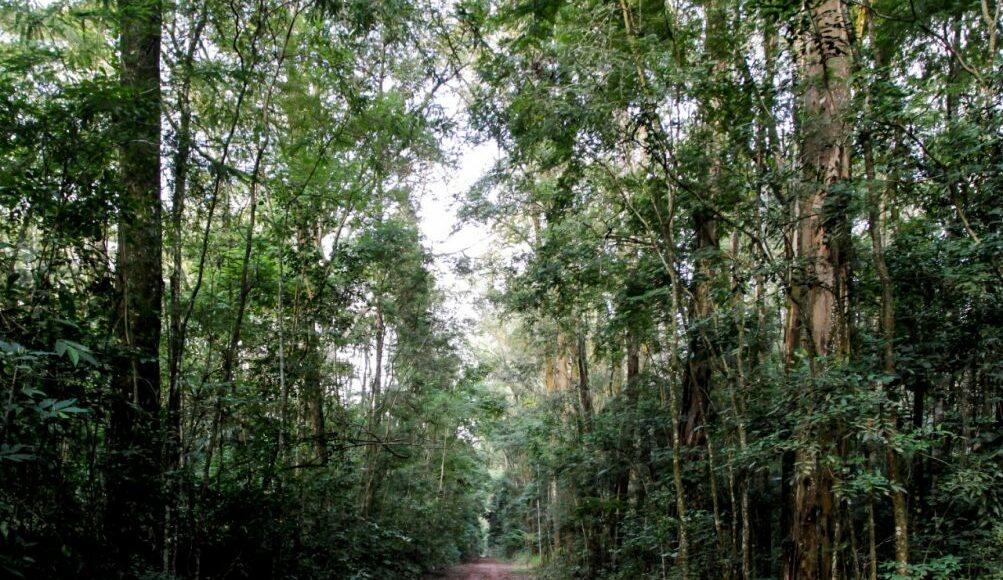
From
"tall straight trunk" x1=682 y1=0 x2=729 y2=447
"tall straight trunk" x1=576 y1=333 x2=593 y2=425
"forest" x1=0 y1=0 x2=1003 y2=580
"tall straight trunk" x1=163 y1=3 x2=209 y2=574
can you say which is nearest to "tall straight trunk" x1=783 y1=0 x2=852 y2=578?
"forest" x1=0 y1=0 x2=1003 y2=580

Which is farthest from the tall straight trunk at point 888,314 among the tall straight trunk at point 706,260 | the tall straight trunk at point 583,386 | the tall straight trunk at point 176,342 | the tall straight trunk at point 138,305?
the tall straight trunk at point 583,386

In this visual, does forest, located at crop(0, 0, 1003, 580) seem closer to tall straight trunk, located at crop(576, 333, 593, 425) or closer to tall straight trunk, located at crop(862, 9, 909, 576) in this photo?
tall straight trunk, located at crop(862, 9, 909, 576)

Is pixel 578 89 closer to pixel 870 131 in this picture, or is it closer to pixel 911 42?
pixel 870 131

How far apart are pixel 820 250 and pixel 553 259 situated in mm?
3973

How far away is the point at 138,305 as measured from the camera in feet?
17.0

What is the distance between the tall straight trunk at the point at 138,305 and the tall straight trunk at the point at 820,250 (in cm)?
553

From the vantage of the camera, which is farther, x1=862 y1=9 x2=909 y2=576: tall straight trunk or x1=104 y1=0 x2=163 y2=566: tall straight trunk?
x1=104 y1=0 x2=163 y2=566: tall straight trunk

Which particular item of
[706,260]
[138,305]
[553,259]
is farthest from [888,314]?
[138,305]

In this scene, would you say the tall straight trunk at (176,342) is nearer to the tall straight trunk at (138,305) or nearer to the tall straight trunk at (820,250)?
the tall straight trunk at (138,305)

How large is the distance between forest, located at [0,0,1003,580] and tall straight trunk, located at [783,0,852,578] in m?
0.04

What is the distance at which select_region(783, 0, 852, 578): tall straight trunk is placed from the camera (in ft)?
15.9

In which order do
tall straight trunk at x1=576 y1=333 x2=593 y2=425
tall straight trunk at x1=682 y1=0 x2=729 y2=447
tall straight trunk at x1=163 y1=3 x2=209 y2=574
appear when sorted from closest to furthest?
tall straight trunk at x1=163 y1=3 x2=209 y2=574, tall straight trunk at x1=682 y1=0 x2=729 y2=447, tall straight trunk at x1=576 y1=333 x2=593 y2=425

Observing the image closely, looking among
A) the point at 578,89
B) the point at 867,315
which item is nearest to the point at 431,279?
the point at 578,89

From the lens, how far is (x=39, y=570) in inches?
129
